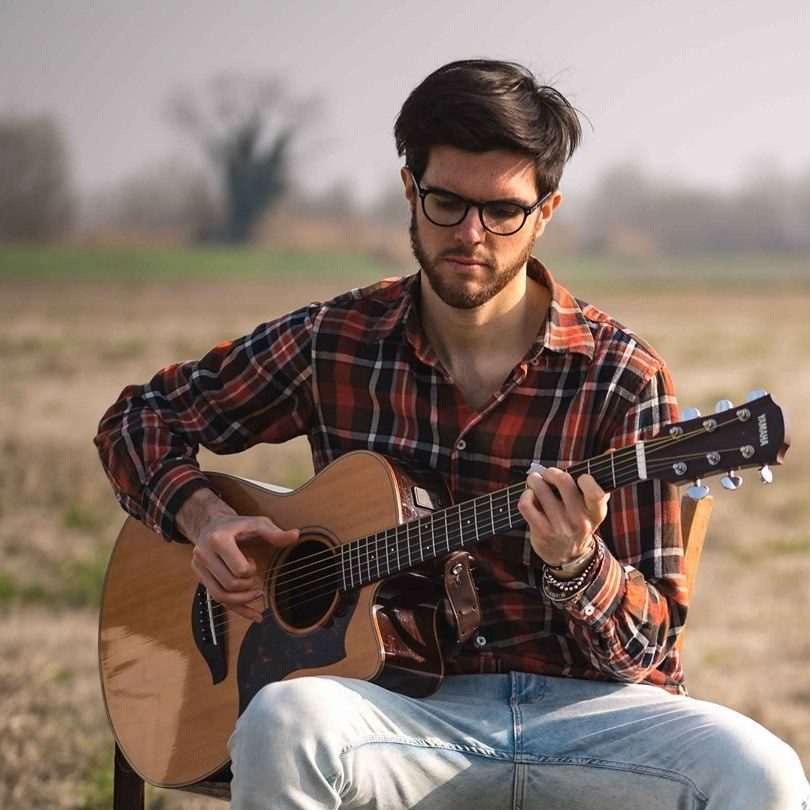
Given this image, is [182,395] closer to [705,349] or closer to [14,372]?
[14,372]

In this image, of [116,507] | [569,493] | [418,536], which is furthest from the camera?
[116,507]

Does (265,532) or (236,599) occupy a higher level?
(265,532)

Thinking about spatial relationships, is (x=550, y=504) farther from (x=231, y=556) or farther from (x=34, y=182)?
(x=34, y=182)

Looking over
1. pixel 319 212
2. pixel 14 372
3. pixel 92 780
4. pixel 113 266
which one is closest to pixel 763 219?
pixel 319 212

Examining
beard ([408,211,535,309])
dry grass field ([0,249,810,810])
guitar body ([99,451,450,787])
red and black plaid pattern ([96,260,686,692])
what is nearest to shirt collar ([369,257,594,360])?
red and black plaid pattern ([96,260,686,692])

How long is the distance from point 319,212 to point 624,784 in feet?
43.5

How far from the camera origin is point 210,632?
2.60 meters

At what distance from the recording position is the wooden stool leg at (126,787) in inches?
106

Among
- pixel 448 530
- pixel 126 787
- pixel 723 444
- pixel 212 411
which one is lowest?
pixel 126 787

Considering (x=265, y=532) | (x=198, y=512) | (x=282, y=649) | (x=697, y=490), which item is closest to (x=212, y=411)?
(x=198, y=512)

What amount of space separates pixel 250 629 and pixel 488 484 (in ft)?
1.82

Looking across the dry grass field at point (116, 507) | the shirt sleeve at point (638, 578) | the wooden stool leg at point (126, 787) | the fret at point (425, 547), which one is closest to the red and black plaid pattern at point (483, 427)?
the shirt sleeve at point (638, 578)

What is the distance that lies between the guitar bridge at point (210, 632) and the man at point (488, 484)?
8 centimetres

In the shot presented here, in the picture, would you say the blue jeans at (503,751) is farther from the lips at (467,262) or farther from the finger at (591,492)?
the lips at (467,262)
